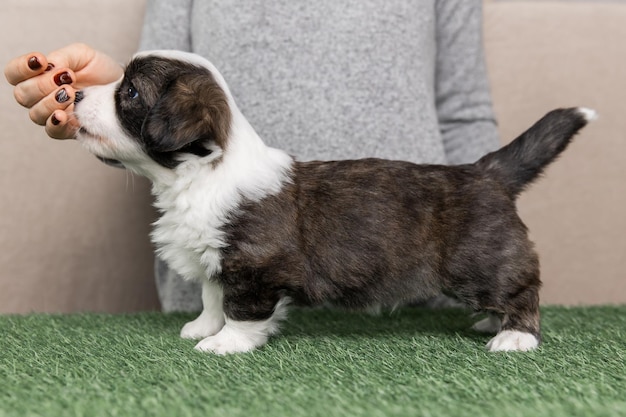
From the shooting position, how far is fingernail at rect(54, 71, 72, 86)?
2331 millimetres

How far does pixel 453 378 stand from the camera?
1.78 m

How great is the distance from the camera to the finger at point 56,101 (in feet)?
7.45

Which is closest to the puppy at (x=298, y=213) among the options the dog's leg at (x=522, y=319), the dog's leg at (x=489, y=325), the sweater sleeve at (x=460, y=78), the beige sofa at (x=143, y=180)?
the dog's leg at (x=522, y=319)

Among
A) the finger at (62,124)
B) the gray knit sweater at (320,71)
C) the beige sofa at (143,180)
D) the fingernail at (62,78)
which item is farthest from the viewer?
the beige sofa at (143,180)

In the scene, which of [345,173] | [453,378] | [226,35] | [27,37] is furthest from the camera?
[27,37]

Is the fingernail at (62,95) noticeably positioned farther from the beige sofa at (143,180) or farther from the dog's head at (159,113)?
the beige sofa at (143,180)

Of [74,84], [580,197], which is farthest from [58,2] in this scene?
[580,197]

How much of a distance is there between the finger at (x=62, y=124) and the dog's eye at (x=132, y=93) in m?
0.22

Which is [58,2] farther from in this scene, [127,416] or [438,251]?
[127,416]

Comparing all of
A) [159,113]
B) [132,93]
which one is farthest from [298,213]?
[132,93]

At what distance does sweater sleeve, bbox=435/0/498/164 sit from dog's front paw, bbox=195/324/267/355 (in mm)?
1514

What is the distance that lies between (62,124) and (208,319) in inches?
31.8

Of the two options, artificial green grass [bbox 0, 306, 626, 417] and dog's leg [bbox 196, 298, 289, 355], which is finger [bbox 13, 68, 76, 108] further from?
dog's leg [bbox 196, 298, 289, 355]

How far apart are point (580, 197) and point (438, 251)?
1.78 metres
